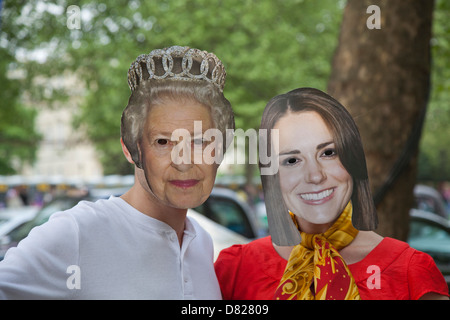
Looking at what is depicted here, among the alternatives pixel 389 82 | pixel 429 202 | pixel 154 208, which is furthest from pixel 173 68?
pixel 429 202

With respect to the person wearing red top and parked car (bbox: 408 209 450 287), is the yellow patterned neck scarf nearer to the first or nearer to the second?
the person wearing red top

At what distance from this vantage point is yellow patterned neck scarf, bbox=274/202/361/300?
1797mm

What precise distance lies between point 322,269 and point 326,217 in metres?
0.19

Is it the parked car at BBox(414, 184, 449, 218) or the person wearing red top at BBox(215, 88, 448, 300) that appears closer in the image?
the person wearing red top at BBox(215, 88, 448, 300)

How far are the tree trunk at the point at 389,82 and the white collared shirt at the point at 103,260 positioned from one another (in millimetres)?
1014

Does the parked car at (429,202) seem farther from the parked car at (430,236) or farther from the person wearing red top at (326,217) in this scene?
the person wearing red top at (326,217)

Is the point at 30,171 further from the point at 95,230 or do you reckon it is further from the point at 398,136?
the point at 398,136

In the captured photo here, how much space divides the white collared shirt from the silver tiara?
471 mm

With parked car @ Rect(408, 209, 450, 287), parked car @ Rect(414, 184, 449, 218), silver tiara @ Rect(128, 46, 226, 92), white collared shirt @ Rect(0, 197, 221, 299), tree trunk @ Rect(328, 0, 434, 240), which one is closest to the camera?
white collared shirt @ Rect(0, 197, 221, 299)

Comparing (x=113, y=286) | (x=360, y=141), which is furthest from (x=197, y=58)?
(x=113, y=286)

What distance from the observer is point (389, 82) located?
2414 millimetres

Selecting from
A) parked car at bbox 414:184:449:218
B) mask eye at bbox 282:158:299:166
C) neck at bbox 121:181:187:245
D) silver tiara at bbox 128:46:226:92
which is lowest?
parked car at bbox 414:184:449:218

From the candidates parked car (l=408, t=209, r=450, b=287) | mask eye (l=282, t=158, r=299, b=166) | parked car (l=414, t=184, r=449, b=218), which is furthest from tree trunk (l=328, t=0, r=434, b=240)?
parked car (l=414, t=184, r=449, b=218)

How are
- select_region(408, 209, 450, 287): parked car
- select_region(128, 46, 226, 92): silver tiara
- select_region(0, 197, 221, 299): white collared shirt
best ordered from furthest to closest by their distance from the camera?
select_region(408, 209, 450, 287): parked car → select_region(128, 46, 226, 92): silver tiara → select_region(0, 197, 221, 299): white collared shirt
